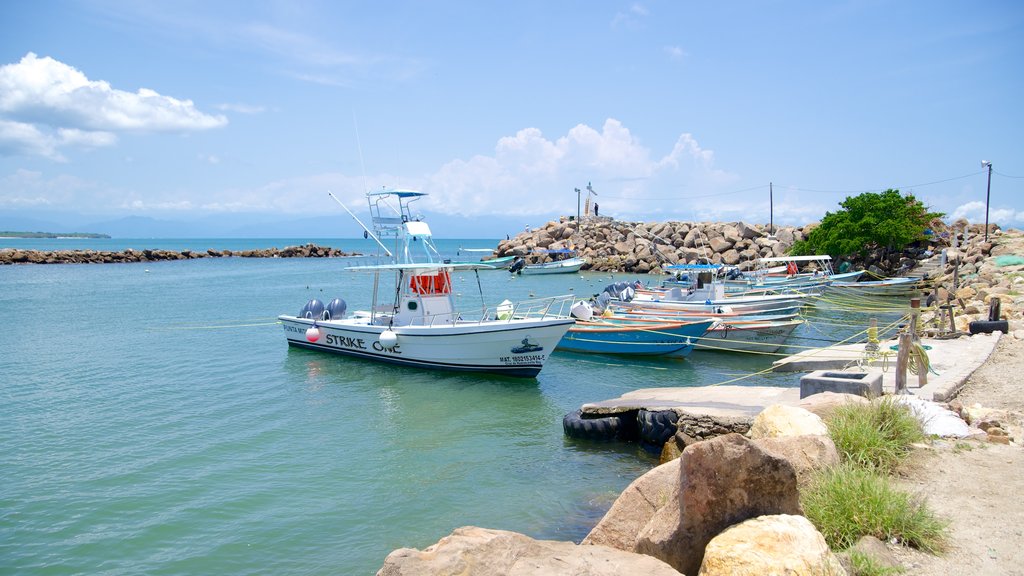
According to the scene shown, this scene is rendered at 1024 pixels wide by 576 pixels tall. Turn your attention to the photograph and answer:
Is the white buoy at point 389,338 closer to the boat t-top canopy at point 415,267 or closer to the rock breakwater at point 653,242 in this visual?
the boat t-top canopy at point 415,267

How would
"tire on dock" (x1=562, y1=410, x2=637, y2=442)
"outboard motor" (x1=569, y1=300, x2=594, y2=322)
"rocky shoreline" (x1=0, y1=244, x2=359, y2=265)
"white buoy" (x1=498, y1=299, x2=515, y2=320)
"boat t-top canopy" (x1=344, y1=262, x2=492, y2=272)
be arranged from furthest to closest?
"rocky shoreline" (x1=0, y1=244, x2=359, y2=265)
"outboard motor" (x1=569, y1=300, x2=594, y2=322)
"white buoy" (x1=498, y1=299, x2=515, y2=320)
"boat t-top canopy" (x1=344, y1=262, x2=492, y2=272)
"tire on dock" (x1=562, y1=410, x2=637, y2=442)

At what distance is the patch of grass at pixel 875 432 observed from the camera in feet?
24.2

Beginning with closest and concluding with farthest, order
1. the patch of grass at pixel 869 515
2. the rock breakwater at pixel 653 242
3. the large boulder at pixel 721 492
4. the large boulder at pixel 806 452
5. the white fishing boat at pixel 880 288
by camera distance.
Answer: the large boulder at pixel 721 492, the patch of grass at pixel 869 515, the large boulder at pixel 806 452, the white fishing boat at pixel 880 288, the rock breakwater at pixel 653 242

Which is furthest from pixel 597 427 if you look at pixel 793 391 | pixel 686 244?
pixel 686 244

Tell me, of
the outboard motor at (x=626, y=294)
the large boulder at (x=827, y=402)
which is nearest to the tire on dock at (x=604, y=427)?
the large boulder at (x=827, y=402)

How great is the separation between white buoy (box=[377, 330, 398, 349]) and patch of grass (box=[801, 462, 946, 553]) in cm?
1517

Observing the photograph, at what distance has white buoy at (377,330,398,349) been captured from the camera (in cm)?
1980

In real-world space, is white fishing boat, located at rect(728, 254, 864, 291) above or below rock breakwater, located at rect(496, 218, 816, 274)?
below

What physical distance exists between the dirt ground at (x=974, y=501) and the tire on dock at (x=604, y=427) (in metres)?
5.42

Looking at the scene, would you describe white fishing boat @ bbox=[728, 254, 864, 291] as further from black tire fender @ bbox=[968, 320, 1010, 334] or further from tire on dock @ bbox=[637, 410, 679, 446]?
tire on dock @ bbox=[637, 410, 679, 446]

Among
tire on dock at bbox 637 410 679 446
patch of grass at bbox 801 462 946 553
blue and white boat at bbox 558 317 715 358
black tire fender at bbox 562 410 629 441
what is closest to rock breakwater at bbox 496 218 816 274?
blue and white boat at bbox 558 317 715 358

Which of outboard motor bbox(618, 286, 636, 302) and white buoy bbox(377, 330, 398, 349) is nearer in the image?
white buoy bbox(377, 330, 398, 349)

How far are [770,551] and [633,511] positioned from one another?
85.9 inches

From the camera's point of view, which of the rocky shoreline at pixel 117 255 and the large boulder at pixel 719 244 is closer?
the large boulder at pixel 719 244
